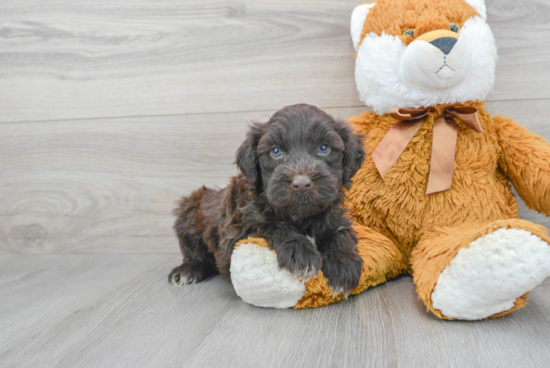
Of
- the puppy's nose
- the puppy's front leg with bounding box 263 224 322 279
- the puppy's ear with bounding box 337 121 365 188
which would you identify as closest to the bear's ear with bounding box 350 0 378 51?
the puppy's ear with bounding box 337 121 365 188

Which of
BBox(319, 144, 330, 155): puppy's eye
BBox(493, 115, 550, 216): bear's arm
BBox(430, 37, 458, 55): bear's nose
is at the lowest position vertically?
BBox(493, 115, 550, 216): bear's arm

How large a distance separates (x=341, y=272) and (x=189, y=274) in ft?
2.27

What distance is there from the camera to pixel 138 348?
1.12 m

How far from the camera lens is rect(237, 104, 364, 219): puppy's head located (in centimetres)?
120

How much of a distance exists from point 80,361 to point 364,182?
107cm

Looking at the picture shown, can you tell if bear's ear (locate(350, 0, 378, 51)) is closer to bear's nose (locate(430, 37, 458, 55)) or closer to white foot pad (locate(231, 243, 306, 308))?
bear's nose (locate(430, 37, 458, 55))

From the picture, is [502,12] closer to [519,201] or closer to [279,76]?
[519,201]

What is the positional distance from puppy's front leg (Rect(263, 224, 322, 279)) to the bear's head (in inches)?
25.3

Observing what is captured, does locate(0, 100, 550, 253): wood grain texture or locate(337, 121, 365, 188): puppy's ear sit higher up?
locate(337, 121, 365, 188): puppy's ear

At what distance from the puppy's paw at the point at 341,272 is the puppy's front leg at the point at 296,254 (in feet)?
0.17

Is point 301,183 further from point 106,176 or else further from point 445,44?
point 106,176

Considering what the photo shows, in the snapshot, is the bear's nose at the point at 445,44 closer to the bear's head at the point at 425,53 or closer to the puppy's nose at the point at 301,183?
the bear's head at the point at 425,53

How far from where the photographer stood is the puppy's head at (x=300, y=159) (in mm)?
1196

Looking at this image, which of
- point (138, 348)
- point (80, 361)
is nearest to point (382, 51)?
point (138, 348)
